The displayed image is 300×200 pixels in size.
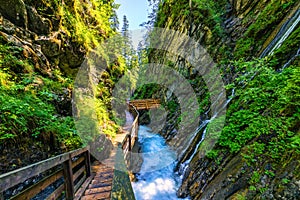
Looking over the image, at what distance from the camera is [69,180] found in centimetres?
298

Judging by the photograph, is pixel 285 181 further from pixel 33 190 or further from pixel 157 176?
pixel 157 176

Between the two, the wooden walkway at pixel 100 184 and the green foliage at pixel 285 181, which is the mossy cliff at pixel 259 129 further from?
the wooden walkway at pixel 100 184

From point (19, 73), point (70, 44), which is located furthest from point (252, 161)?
point (70, 44)

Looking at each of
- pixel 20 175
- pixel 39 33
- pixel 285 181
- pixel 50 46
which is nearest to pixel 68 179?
pixel 20 175

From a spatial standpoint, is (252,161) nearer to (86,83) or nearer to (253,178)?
(253,178)

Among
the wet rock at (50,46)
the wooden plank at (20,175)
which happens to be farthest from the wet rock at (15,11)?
the wooden plank at (20,175)

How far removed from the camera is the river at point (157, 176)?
19.6 feet

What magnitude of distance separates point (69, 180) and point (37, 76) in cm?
348

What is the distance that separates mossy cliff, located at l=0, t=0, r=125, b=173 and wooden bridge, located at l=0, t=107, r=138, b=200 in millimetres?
654

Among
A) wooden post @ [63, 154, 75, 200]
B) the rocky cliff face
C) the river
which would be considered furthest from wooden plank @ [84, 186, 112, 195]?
the rocky cliff face

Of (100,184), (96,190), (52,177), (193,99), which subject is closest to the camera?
(52,177)

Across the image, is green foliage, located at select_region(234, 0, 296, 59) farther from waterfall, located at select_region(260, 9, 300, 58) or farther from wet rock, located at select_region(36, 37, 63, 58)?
wet rock, located at select_region(36, 37, 63, 58)

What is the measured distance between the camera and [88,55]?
8.34 meters

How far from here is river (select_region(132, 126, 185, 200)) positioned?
19.6ft
